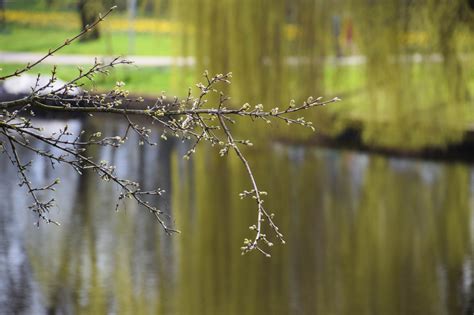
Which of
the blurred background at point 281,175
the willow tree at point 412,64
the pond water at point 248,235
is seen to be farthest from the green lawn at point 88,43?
the willow tree at point 412,64

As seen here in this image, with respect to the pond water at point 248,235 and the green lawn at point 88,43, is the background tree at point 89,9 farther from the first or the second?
the pond water at point 248,235

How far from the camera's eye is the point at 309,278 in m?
6.62

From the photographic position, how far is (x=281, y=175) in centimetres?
1007

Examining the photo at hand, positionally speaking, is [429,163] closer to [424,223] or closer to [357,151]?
[357,151]

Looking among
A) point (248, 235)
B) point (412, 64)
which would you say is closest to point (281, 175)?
point (412, 64)

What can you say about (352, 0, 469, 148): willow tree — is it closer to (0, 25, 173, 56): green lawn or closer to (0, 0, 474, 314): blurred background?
(0, 0, 474, 314): blurred background

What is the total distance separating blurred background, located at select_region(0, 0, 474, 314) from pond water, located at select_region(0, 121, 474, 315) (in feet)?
0.06

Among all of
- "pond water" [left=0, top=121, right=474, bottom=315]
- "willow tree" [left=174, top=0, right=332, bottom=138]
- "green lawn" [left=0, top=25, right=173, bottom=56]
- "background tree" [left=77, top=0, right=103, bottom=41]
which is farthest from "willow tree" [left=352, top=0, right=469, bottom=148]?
"background tree" [left=77, top=0, right=103, bottom=41]

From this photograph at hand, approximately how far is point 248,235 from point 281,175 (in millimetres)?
2377

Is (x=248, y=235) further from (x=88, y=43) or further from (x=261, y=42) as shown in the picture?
(x=88, y=43)

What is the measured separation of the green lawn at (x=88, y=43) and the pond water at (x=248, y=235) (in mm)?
858

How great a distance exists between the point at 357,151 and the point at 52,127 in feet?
9.67

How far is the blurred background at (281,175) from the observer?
21.0ft

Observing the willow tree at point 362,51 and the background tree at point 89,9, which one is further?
the background tree at point 89,9
